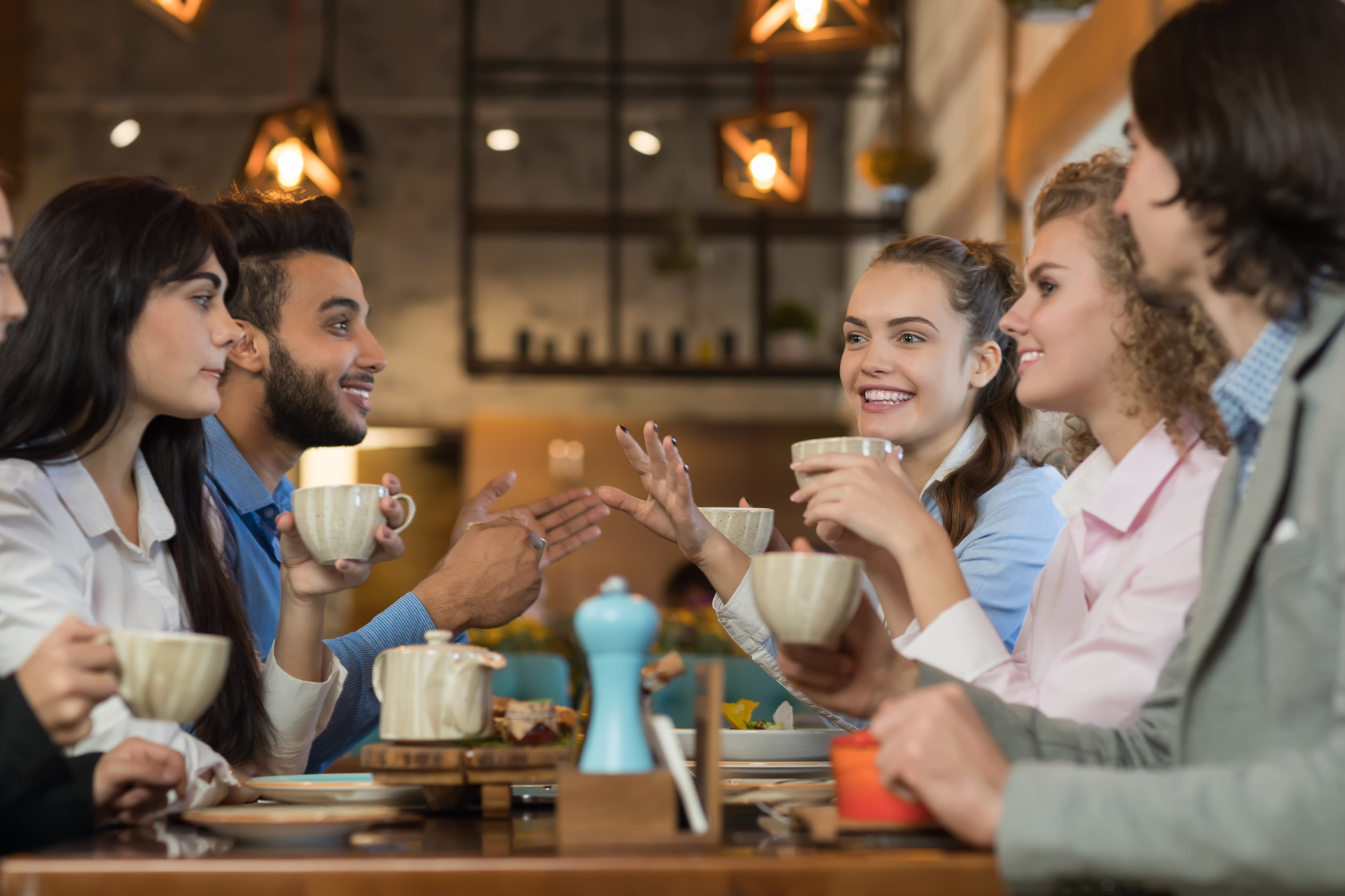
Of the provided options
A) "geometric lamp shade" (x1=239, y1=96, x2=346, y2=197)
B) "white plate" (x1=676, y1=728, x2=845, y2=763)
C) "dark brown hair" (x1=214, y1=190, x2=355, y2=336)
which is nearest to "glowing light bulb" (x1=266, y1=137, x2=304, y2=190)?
"geometric lamp shade" (x1=239, y1=96, x2=346, y2=197)

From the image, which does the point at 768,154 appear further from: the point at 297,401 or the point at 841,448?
the point at 841,448

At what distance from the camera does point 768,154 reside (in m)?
5.02

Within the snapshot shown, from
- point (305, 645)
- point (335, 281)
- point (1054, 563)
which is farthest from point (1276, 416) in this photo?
point (335, 281)

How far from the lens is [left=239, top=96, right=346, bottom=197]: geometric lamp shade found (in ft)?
15.1

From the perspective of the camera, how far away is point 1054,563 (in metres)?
1.53

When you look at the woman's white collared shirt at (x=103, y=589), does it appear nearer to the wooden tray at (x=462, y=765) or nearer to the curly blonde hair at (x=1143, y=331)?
the wooden tray at (x=462, y=765)

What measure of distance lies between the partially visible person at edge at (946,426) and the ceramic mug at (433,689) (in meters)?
0.71

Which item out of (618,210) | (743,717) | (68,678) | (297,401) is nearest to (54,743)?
(68,678)

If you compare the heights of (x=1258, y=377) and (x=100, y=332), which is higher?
(x=100, y=332)

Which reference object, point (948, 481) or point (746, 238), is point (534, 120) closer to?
point (746, 238)

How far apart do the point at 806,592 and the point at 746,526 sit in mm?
562

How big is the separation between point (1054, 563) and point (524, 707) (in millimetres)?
698

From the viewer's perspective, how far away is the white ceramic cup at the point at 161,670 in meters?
1.05

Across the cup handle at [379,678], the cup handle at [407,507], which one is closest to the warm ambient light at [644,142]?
the cup handle at [407,507]
